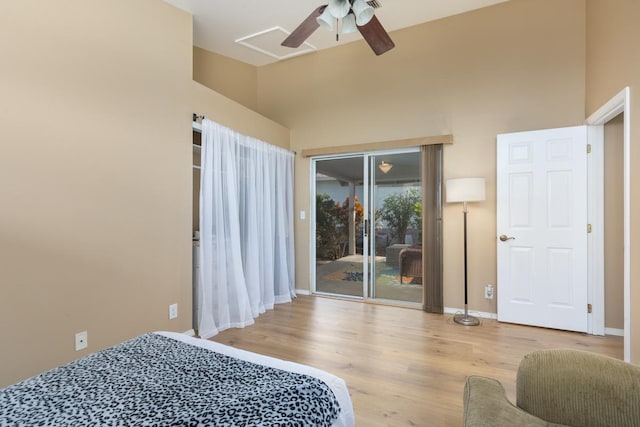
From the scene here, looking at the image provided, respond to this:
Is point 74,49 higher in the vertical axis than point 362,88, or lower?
lower

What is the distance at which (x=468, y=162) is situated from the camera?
3.81 m

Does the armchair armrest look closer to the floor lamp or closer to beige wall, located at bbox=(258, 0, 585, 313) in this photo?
the floor lamp

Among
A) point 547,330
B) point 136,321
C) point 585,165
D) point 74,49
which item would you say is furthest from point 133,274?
point 585,165

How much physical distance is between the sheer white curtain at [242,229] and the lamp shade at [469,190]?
229cm

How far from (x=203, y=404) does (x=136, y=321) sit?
200cm

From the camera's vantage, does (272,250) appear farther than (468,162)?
Yes

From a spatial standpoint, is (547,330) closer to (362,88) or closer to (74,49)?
(362,88)

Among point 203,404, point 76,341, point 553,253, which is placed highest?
point 553,253

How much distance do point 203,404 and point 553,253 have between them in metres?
3.71

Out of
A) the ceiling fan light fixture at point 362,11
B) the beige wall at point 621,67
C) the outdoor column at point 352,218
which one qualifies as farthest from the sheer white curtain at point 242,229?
the beige wall at point 621,67

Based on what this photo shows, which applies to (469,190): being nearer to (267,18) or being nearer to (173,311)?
(267,18)

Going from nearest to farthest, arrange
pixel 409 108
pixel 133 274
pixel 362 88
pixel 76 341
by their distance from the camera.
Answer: pixel 76 341 → pixel 133 274 → pixel 409 108 → pixel 362 88

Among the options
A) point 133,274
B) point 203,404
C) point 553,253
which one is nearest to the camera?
point 203,404

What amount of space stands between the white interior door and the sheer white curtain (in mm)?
2748
